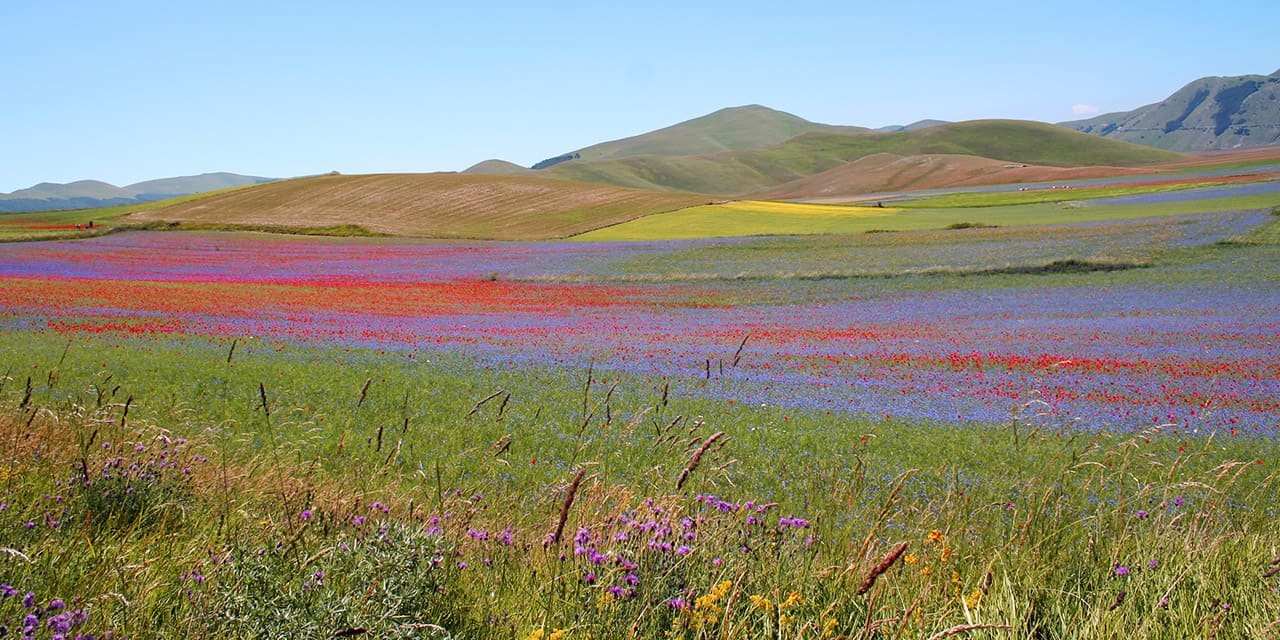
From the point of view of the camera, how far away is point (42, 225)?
7925 centimetres

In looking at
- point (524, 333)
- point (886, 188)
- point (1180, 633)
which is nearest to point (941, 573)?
point (1180, 633)

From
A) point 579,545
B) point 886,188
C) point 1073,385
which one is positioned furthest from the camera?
point 886,188

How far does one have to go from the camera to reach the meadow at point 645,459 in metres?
4.02

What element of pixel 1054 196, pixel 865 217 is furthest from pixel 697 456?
pixel 1054 196

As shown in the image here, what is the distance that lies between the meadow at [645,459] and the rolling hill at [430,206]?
40.4 metres

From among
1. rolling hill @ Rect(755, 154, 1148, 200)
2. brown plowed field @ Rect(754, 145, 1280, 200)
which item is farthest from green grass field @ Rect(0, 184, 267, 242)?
rolling hill @ Rect(755, 154, 1148, 200)

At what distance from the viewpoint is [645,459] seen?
33.4 ft

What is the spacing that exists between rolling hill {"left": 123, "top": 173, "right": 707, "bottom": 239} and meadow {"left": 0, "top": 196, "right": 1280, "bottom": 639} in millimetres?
Answer: 40428

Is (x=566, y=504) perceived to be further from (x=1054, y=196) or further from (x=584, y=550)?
(x=1054, y=196)

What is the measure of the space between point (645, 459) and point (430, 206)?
275 ft

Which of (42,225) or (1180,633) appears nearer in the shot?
(1180,633)

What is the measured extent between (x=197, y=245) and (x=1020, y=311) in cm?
5772

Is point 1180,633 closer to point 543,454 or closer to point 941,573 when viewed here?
point 941,573

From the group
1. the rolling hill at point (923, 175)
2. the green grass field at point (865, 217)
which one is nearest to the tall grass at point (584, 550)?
the green grass field at point (865, 217)
